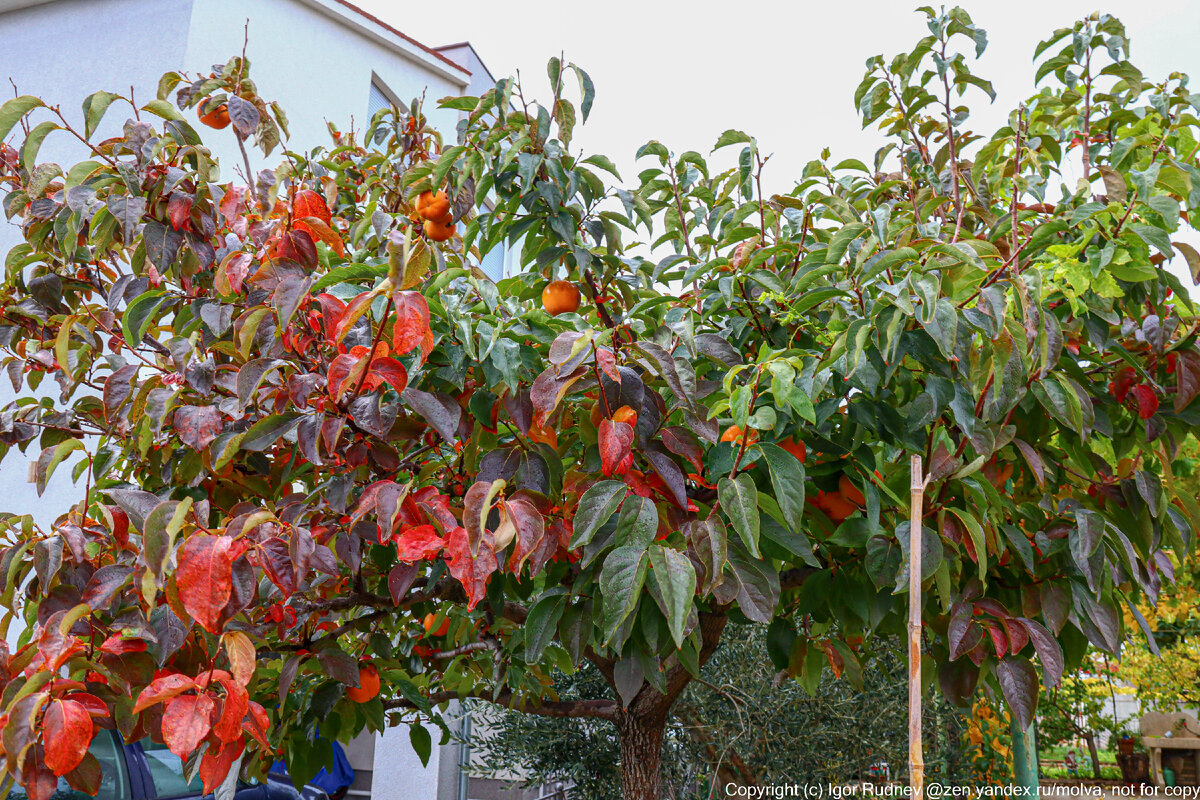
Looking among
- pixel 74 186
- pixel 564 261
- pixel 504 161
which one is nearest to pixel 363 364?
pixel 504 161

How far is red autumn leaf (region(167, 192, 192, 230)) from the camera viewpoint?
1.62 meters

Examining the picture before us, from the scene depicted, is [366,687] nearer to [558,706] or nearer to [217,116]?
[558,706]

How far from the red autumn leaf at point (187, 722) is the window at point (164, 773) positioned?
9.75 ft

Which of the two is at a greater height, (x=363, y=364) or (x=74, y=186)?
(x=74, y=186)

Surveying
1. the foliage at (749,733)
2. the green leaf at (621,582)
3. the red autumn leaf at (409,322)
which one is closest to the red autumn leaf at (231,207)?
the red autumn leaf at (409,322)

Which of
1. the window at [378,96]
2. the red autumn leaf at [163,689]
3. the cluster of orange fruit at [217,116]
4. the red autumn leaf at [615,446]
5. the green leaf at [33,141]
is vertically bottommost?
the red autumn leaf at [163,689]

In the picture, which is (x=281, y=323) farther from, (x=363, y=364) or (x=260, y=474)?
(x=260, y=474)

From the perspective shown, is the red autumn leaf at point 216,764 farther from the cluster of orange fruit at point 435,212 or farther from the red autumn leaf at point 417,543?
the cluster of orange fruit at point 435,212

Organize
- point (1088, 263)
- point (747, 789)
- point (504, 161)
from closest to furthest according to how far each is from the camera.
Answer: point (1088, 263) → point (504, 161) → point (747, 789)

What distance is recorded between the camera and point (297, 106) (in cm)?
574

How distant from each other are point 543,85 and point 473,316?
47cm

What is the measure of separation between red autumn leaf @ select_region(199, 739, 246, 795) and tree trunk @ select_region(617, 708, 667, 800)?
108cm

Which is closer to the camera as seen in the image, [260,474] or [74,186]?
[74,186]

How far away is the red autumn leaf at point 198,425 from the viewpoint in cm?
141
